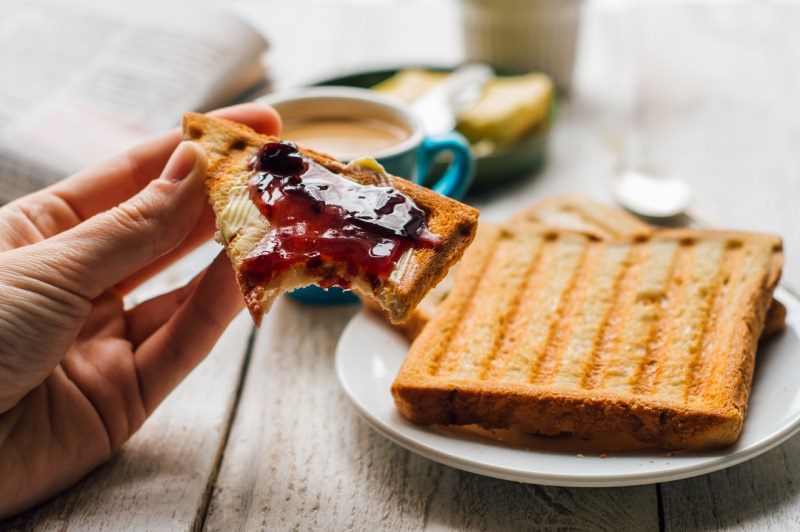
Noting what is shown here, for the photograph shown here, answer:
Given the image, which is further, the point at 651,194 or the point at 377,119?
the point at 651,194

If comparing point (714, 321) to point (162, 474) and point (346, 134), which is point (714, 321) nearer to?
point (346, 134)

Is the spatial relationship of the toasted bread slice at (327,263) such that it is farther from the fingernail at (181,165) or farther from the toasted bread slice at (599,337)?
the toasted bread slice at (599,337)

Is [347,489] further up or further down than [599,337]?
further down

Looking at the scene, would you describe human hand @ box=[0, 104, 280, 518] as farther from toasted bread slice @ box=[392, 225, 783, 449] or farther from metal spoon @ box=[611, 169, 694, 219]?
metal spoon @ box=[611, 169, 694, 219]

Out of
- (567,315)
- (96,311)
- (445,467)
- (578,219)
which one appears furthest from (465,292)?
(96,311)

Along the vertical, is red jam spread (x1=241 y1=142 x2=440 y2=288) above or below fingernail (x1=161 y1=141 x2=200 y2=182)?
below

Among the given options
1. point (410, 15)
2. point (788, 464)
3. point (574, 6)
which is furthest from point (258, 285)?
point (410, 15)

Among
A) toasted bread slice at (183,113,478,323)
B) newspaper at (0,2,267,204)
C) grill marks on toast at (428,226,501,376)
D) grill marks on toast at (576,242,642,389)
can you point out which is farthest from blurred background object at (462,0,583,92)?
toasted bread slice at (183,113,478,323)
